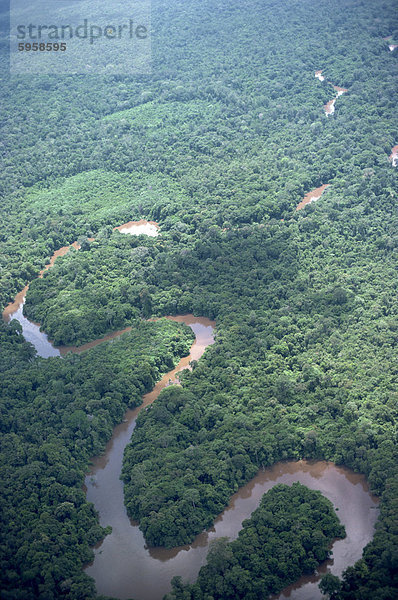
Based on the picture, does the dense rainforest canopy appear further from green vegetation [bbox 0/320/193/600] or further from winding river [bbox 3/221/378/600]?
winding river [bbox 3/221/378/600]

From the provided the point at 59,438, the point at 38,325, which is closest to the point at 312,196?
the point at 38,325

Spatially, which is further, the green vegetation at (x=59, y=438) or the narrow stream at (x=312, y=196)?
the narrow stream at (x=312, y=196)

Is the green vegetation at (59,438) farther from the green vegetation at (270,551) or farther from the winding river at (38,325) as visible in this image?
the green vegetation at (270,551)

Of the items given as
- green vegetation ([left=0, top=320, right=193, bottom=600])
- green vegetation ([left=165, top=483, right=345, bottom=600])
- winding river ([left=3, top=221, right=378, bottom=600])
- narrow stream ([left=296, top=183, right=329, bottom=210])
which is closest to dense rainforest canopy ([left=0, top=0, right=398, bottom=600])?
green vegetation ([left=0, top=320, right=193, bottom=600])

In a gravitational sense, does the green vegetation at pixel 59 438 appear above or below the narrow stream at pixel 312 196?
below

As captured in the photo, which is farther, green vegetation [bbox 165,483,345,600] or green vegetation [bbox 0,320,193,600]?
green vegetation [bbox 0,320,193,600]

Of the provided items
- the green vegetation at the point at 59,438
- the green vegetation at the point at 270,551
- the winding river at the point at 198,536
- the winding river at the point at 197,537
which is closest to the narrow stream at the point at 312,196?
the green vegetation at the point at 59,438

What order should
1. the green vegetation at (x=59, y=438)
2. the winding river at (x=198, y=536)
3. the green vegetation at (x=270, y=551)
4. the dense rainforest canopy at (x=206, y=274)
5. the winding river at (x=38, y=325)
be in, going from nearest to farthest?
the green vegetation at (x=270, y=551) → the green vegetation at (x=59, y=438) → the winding river at (x=198, y=536) → the dense rainforest canopy at (x=206, y=274) → the winding river at (x=38, y=325)
